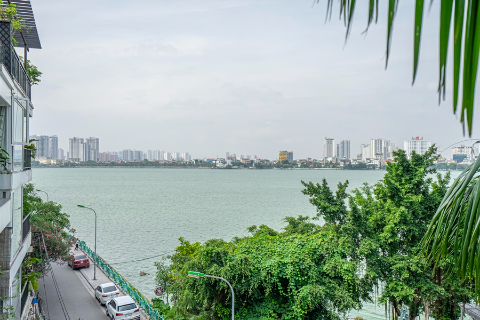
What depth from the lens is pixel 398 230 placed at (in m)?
19.0

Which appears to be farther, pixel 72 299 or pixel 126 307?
pixel 72 299

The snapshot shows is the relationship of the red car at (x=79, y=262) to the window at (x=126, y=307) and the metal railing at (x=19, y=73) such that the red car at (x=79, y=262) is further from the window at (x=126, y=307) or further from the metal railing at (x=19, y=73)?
the metal railing at (x=19, y=73)

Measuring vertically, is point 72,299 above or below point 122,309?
below

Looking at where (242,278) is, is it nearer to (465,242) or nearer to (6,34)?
(6,34)

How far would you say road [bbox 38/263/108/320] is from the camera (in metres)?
20.5

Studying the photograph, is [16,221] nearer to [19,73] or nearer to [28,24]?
[19,73]

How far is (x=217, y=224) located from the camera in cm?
5728

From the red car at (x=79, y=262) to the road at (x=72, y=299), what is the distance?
1.19m

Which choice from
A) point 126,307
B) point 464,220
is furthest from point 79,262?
point 464,220

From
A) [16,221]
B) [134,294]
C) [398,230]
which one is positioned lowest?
[134,294]

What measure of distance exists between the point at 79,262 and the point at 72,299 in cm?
804

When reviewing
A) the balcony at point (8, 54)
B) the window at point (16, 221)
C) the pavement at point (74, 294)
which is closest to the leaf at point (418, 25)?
the balcony at point (8, 54)

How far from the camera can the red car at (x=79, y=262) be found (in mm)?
30547

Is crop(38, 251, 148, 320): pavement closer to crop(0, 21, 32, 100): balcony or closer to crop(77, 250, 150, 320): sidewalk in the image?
crop(77, 250, 150, 320): sidewalk
